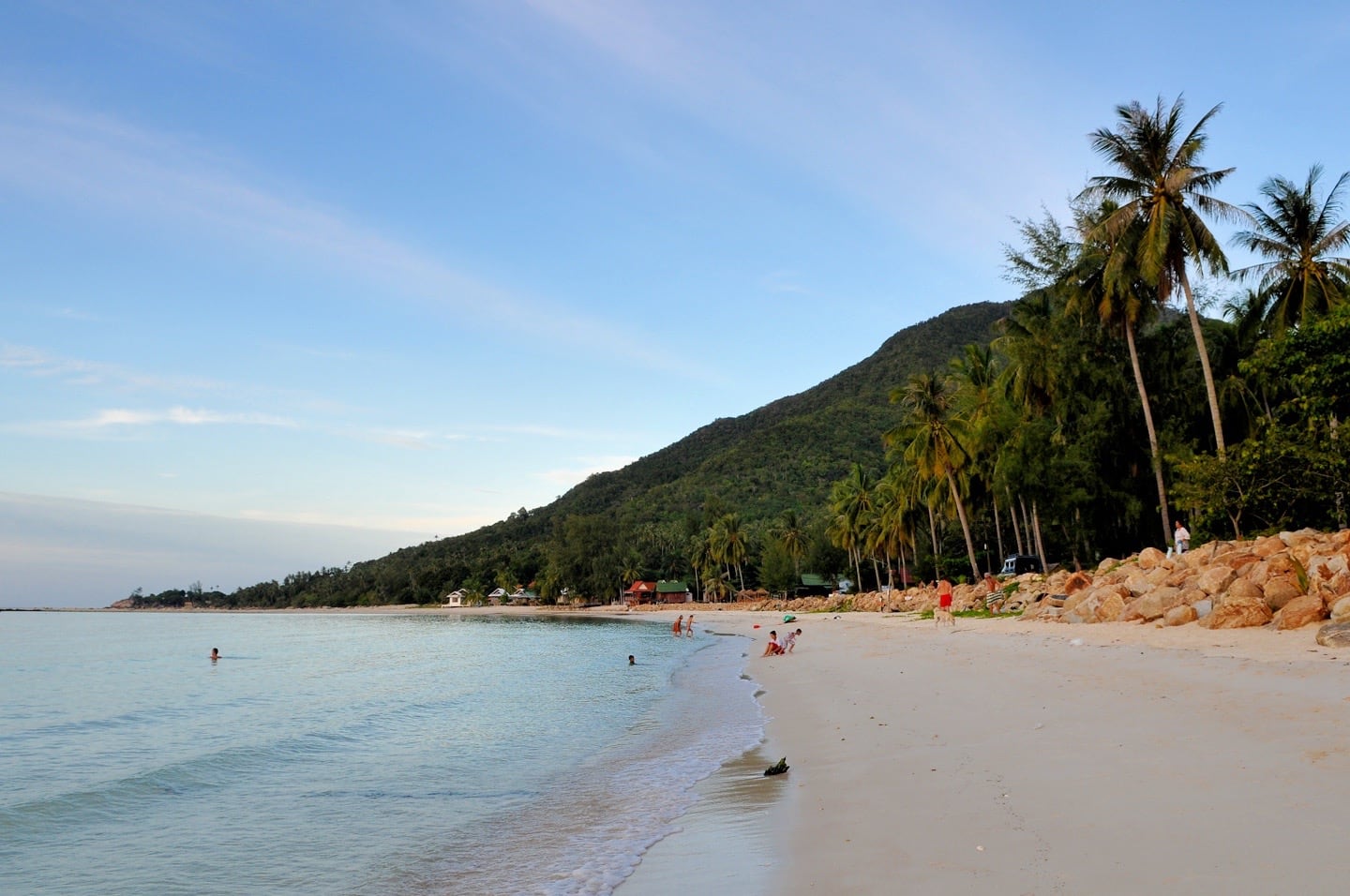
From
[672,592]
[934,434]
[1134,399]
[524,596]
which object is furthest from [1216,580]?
[524,596]

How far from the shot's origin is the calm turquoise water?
6.99m

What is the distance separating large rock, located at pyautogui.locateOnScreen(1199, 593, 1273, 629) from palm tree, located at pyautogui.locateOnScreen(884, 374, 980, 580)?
1038 inches

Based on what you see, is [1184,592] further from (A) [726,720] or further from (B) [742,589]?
(B) [742,589]

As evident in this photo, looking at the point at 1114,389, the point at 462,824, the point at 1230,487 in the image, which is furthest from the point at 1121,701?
the point at 1114,389

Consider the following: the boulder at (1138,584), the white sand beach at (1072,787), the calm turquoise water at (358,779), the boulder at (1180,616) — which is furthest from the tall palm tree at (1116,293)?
the white sand beach at (1072,787)

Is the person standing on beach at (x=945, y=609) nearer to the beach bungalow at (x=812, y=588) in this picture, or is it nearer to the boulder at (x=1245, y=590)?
the boulder at (x=1245, y=590)

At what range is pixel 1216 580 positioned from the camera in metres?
15.9

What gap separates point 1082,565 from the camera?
39.6m

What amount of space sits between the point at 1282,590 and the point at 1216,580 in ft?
6.26

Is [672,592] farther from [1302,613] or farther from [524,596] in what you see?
[1302,613]

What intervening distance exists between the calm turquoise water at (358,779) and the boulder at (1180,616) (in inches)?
308

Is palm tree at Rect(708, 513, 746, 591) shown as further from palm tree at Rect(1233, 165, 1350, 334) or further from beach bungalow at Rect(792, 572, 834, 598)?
palm tree at Rect(1233, 165, 1350, 334)

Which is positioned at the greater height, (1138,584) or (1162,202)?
(1162,202)

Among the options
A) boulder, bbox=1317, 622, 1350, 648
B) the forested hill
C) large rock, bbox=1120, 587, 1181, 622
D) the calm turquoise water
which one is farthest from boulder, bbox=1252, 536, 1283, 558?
the forested hill
